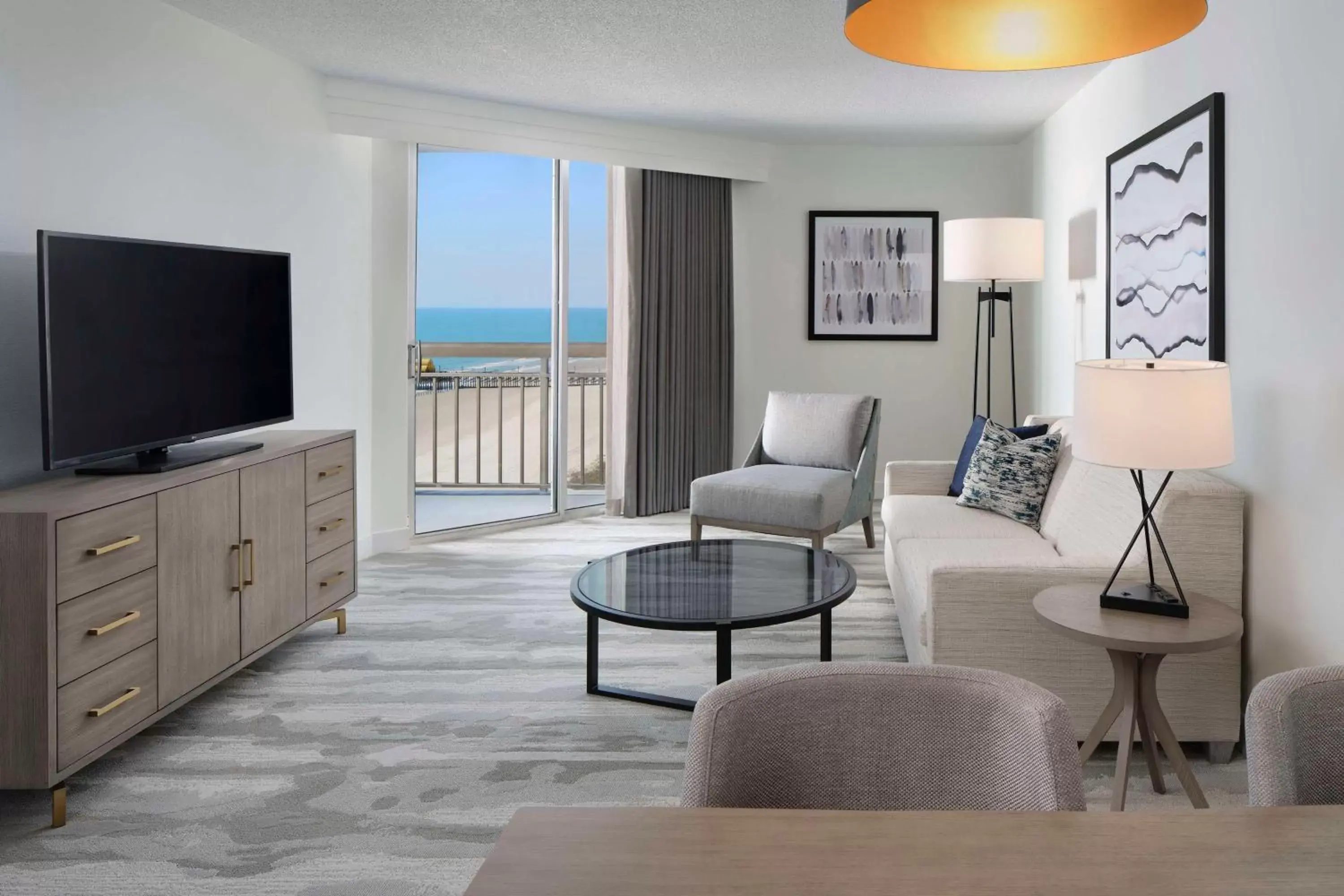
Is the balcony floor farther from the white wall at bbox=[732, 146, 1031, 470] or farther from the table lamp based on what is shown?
the table lamp

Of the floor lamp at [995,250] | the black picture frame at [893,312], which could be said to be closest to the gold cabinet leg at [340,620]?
the floor lamp at [995,250]

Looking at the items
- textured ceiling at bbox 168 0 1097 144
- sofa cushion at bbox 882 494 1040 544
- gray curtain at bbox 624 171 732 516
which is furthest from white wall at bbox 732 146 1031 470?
sofa cushion at bbox 882 494 1040 544

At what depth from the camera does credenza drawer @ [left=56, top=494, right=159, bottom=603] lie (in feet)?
8.48

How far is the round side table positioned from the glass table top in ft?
2.61

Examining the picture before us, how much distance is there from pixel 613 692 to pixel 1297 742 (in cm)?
248

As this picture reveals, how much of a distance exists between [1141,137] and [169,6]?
391cm

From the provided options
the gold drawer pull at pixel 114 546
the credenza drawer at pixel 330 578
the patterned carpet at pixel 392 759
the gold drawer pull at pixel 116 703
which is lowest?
the patterned carpet at pixel 392 759

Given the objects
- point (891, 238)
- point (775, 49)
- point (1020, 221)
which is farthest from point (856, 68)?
point (891, 238)

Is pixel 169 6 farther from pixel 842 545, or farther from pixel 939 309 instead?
pixel 939 309

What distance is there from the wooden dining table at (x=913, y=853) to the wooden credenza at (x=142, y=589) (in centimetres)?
204

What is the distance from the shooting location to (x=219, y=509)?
3314 mm

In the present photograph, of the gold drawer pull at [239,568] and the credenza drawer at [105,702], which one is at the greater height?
the gold drawer pull at [239,568]

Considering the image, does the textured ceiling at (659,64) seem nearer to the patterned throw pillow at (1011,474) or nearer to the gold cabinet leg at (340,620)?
the patterned throw pillow at (1011,474)

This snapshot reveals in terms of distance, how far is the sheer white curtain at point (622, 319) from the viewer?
6727mm
